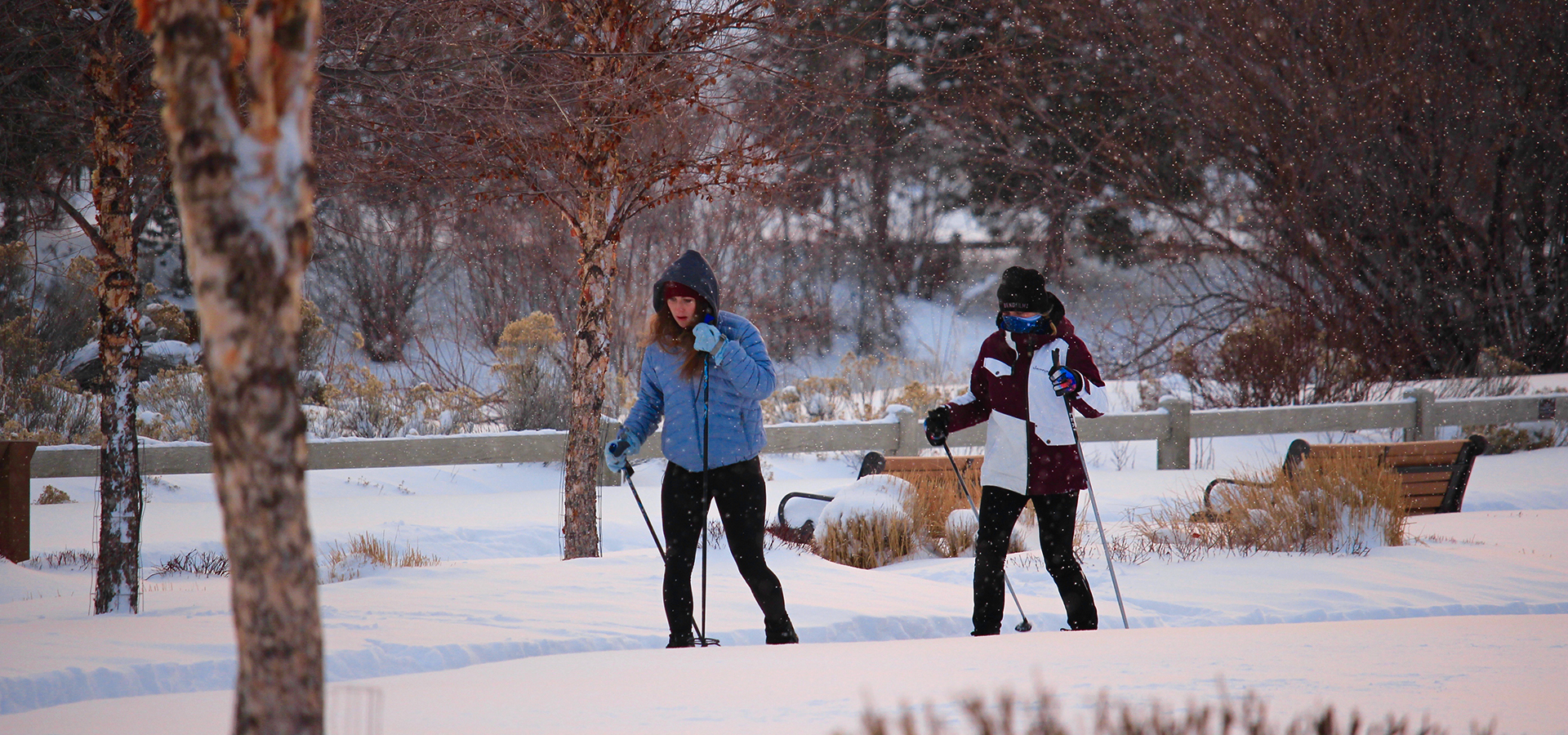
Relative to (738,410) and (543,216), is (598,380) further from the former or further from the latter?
(543,216)

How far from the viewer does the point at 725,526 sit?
4066 mm

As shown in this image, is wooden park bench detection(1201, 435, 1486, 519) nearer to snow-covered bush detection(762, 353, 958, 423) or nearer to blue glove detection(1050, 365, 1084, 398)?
blue glove detection(1050, 365, 1084, 398)

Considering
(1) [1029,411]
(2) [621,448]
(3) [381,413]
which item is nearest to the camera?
(2) [621,448]

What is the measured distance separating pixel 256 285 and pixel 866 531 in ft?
17.7

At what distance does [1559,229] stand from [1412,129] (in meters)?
2.79

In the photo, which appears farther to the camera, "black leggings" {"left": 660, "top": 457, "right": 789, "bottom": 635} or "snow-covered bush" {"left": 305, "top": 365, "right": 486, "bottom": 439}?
"snow-covered bush" {"left": 305, "top": 365, "right": 486, "bottom": 439}

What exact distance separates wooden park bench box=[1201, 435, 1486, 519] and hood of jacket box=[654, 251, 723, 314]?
5114 mm

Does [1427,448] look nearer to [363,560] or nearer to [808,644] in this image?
[808,644]

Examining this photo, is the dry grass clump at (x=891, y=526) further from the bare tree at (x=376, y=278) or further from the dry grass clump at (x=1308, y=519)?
the bare tree at (x=376, y=278)

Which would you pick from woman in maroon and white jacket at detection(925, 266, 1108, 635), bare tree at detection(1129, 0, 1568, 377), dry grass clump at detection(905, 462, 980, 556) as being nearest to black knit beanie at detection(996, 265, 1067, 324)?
woman in maroon and white jacket at detection(925, 266, 1108, 635)

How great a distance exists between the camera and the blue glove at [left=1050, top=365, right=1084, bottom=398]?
170 inches

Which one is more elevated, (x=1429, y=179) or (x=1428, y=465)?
(x=1429, y=179)

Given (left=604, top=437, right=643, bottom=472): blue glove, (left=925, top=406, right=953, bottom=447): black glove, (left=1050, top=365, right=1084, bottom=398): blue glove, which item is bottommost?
(left=604, top=437, right=643, bottom=472): blue glove

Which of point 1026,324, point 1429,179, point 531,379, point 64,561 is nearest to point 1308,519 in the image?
point 1026,324
